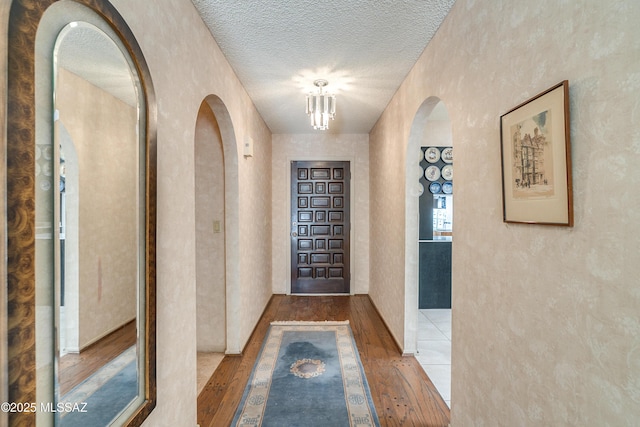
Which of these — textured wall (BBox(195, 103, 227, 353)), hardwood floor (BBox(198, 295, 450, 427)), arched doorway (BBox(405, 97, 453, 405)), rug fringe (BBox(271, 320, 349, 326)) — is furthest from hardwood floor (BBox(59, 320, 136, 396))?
arched doorway (BBox(405, 97, 453, 405))

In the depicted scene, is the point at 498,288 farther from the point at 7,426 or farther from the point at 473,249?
the point at 7,426

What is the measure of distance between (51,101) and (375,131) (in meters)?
3.86

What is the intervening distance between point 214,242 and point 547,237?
8.20ft

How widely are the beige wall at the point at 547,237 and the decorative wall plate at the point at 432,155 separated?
234 cm

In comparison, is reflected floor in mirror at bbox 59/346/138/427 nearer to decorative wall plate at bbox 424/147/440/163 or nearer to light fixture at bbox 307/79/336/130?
light fixture at bbox 307/79/336/130

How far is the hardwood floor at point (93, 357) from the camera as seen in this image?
2.76ft

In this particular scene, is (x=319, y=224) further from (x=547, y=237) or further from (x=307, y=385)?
(x=547, y=237)

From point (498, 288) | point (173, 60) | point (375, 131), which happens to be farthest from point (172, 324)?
point (375, 131)

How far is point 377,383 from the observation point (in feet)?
7.61

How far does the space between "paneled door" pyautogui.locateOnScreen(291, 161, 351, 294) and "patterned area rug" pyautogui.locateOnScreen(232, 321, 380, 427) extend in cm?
155

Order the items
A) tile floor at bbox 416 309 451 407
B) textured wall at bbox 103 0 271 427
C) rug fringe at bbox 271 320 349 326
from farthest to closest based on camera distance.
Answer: rug fringe at bbox 271 320 349 326 < tile floor at bbox 416 309 451 407 < textured wall at bbox 103 0 271 427

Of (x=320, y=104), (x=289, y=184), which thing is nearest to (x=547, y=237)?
(x=320, y=104)

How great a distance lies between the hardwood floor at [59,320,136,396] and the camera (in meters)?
0.84

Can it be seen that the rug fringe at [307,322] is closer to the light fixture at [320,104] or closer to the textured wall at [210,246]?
the textured wall at [210,246]
